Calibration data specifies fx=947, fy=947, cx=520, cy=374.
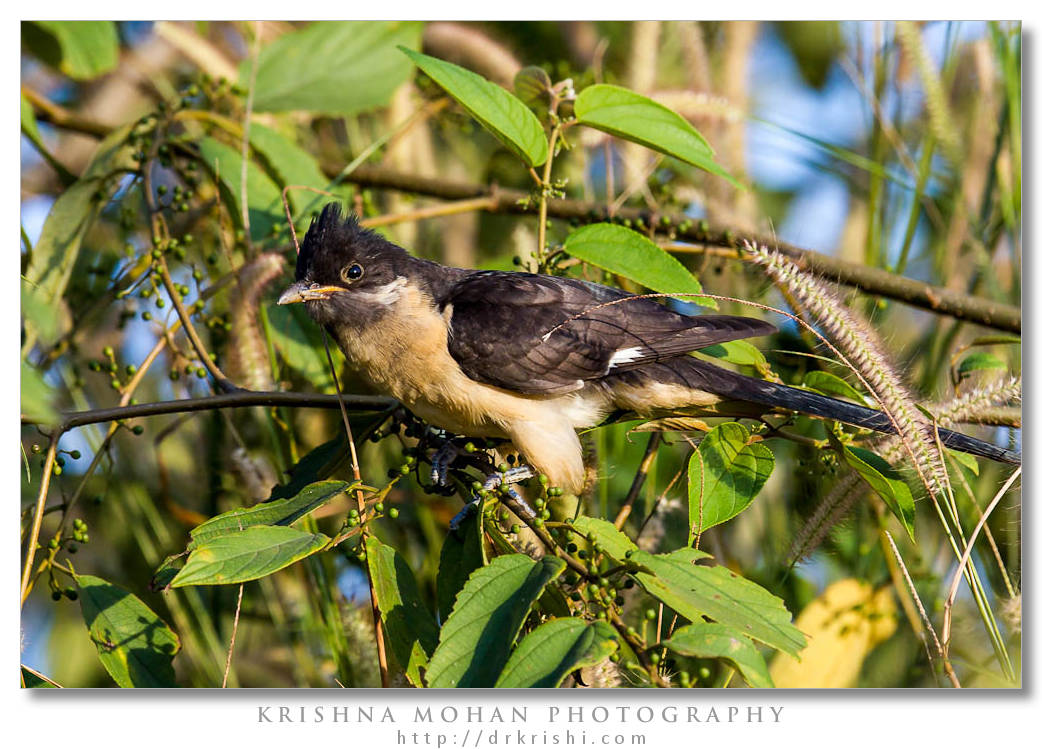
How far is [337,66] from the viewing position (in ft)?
11.4

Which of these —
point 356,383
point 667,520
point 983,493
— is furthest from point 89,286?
point 983,493

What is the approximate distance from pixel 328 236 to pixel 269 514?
1009 mm

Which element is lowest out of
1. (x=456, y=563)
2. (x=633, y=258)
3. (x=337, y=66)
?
(x=456, y=563)

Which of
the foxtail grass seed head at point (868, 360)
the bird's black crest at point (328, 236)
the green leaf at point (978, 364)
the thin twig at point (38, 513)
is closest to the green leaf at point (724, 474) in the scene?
the foxtail grass seed head at point (868, 360)

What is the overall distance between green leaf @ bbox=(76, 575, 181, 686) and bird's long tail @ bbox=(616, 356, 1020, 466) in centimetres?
159

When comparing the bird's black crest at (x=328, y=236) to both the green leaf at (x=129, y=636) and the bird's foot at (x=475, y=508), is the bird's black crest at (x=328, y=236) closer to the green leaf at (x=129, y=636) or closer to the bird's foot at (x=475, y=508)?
the bird's foot at (x=475, y=508)

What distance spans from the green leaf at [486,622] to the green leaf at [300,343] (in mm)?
1395

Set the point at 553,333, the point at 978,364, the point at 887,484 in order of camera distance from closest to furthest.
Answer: the point at 887,484, the point at 978,364, the point at 553,333

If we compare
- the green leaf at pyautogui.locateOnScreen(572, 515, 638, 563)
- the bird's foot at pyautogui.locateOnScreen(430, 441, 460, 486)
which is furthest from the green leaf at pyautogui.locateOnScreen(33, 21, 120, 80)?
the green leaf at pyautogui.locateOnScreen(572, 515, 638, 563)

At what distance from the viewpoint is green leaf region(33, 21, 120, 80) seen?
3293 mm

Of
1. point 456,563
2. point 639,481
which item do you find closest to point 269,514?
point 456,563

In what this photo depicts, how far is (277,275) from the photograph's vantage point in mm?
3078

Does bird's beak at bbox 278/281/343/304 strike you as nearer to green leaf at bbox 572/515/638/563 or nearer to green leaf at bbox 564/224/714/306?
green leaf at bbox 564/224/714/306

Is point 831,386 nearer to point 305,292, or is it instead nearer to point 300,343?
point 305,292
